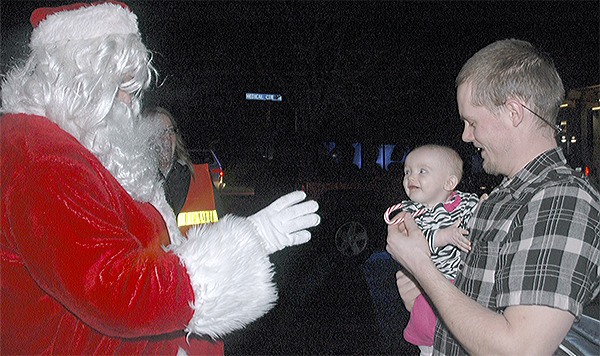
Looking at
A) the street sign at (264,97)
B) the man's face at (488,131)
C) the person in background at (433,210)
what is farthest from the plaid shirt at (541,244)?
the street sign at (264,97)

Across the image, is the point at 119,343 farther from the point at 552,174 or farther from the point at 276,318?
the point at 276,318

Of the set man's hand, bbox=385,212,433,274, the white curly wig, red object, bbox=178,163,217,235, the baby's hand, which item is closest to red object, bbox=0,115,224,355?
the white curly wig

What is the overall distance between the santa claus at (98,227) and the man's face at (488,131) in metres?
0.68

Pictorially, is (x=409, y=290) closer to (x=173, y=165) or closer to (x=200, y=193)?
(x=200, y=193)

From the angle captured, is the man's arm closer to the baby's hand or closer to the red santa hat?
the baby's hand

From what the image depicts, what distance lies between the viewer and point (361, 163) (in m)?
9.23

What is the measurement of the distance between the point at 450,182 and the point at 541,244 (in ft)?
5.39

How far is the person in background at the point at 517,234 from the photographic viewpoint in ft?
5.39

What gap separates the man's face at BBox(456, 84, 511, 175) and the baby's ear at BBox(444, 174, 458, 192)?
1199 millimetres

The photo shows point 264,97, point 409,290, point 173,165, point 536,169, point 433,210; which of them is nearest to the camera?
point 536,169

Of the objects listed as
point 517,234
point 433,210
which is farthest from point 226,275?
point 433,210

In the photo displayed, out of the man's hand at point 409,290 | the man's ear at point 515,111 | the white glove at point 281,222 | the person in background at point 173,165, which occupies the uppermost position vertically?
the man's ear at point 515,111

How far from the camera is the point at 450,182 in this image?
3.31 m

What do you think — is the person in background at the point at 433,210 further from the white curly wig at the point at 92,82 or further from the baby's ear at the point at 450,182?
the white curly wig at the point at 92,82
